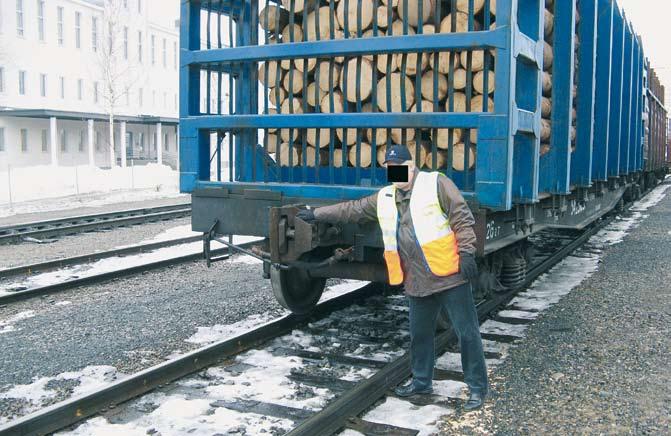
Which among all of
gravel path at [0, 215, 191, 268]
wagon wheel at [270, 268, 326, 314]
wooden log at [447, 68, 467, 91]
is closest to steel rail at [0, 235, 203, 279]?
gravel path at [0, 215, 191, 268]

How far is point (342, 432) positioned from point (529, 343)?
2.39 metres

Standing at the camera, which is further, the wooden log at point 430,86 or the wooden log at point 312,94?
the wooden log at point 312,94

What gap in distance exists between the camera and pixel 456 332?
4.62m

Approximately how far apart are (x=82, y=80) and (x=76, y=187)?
852 inches

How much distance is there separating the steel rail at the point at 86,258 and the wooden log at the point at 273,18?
5226mm

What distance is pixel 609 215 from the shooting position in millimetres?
15922

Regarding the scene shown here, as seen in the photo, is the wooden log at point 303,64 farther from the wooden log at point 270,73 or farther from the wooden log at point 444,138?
the wooden log at point 444,138

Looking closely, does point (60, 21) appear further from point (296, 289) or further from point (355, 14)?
point (355, 14)

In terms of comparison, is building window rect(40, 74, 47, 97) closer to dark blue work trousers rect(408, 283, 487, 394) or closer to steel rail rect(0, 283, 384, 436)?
steel rail rect(0, 283, 384, 436)

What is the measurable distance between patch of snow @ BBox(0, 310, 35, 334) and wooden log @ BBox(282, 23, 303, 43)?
356 cm

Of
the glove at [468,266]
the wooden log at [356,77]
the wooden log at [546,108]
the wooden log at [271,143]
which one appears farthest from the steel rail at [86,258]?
the glove at [468,266]

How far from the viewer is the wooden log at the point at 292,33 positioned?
5.59 metres

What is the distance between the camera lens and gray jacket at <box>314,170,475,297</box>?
4.41m

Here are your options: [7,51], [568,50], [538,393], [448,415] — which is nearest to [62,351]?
[448,415]
